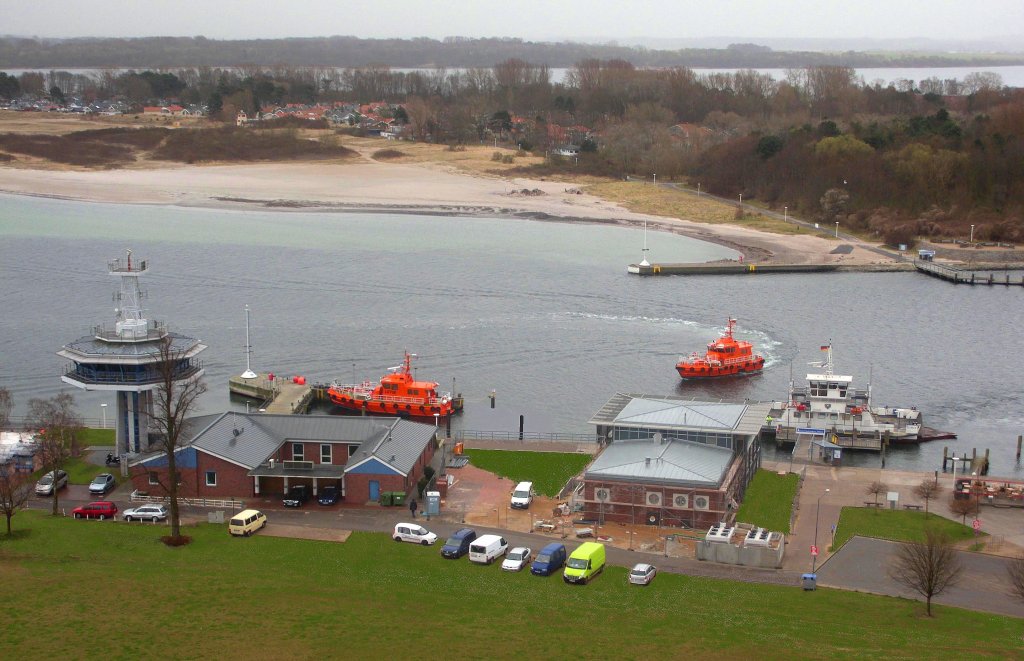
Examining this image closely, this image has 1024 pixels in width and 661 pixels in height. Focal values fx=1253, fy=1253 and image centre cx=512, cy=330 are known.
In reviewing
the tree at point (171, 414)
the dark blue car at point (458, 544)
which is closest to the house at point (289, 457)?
the tree at point (171, 414)

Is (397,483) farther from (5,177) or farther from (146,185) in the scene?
(5,177)

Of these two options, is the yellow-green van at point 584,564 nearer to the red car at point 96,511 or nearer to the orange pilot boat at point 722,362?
the red car at point 96,511

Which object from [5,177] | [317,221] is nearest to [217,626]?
[317,221]

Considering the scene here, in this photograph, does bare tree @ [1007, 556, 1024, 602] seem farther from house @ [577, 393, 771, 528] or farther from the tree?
the tree

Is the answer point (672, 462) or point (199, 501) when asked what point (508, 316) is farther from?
point (199, 501)

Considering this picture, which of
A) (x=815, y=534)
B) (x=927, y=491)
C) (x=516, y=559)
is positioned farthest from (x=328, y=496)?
(x=927, y=491)

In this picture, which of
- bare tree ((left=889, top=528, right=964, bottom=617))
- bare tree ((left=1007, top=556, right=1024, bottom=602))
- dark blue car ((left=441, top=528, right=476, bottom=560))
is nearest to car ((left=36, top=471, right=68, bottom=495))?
dark blue car ((left=441, top=528, right=476, bottom=560))
